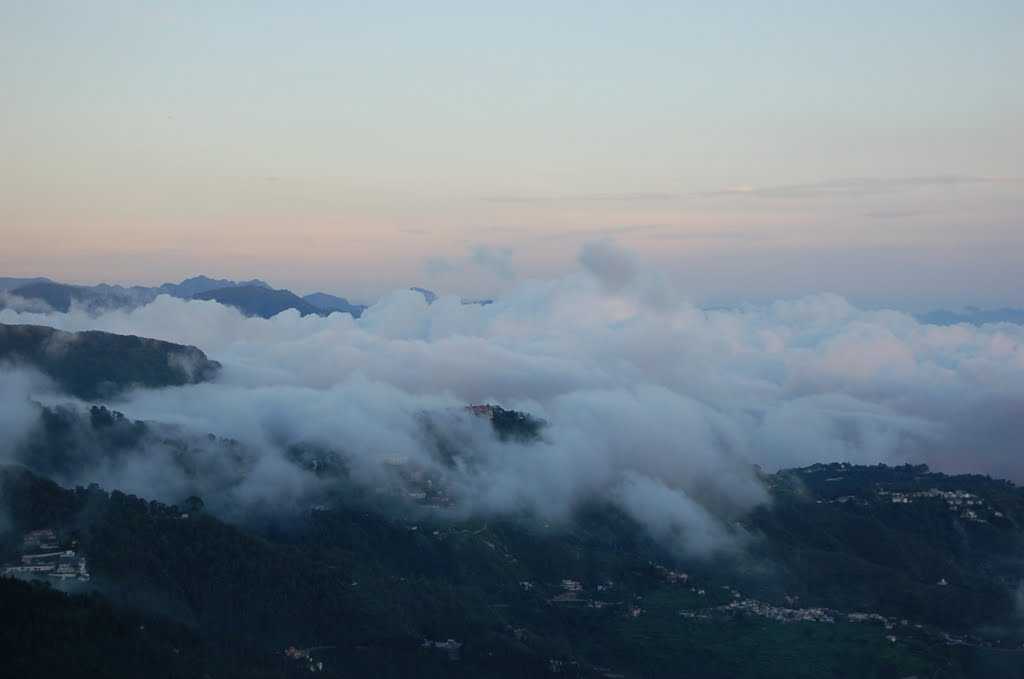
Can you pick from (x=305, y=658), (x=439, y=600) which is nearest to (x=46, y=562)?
(x=305, y=658)

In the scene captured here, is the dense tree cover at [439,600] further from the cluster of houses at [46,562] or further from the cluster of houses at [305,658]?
the cluster of houses at [46,562]

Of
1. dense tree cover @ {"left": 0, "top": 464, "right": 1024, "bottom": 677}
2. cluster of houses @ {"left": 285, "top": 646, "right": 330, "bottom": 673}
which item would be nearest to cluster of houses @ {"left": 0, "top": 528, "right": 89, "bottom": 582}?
dense tree cover @ {"left": 0, "top": 464, "right": 1024, "bottom": 677}

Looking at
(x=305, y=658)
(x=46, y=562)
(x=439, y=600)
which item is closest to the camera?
(x=305, y=658)

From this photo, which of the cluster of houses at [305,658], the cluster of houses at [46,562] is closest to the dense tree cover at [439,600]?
the cluster of houses at [305,658]

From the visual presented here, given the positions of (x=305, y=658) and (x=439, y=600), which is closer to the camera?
(x=305, y=658)

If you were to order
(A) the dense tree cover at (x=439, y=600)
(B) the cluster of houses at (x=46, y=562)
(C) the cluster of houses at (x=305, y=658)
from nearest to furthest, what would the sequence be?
(C) the cluster of houses at (x=305, y=658) < (B) the cluster of houses at (x=46, y=562) < (A) the dense tree cover at (x=439, y=600)

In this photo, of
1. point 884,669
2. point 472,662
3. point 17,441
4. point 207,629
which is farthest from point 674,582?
point 17,441

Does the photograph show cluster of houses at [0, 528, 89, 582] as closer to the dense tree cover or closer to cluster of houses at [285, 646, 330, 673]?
the dense tree cover

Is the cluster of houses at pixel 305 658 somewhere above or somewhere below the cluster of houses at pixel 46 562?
below

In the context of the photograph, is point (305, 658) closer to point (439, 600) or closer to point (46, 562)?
point (439, 600)
